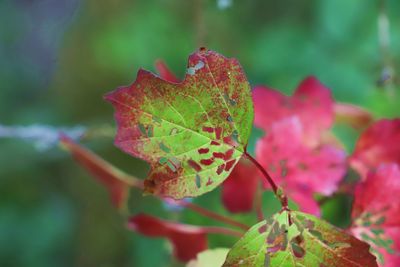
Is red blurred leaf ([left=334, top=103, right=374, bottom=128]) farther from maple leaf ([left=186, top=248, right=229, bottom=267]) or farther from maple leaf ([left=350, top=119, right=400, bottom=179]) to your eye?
maple leaf ([left=186, top=248, right=229, bottom=267])

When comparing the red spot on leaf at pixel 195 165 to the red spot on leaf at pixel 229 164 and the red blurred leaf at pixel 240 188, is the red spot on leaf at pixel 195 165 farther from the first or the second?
the red blurred leaf at pixel 240 188

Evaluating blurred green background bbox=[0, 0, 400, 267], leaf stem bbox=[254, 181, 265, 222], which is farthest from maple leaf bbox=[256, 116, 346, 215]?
blurred green background bbox=[0, 0, 400, 267]

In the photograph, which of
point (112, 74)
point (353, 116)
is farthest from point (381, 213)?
point (112, 74)

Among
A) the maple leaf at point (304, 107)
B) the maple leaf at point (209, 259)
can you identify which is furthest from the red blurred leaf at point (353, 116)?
the maple leaf at point (209, 259)

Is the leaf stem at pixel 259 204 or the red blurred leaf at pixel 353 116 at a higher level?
the red blurred leaf at pixel 353 116

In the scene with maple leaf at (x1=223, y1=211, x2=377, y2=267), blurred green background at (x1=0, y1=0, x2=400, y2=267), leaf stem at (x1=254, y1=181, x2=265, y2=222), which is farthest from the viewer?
blurred green background at (x1=0, y1=0, x2=400, y2=267)

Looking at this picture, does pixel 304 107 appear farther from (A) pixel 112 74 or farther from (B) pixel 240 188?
(A) pixel 112 74
